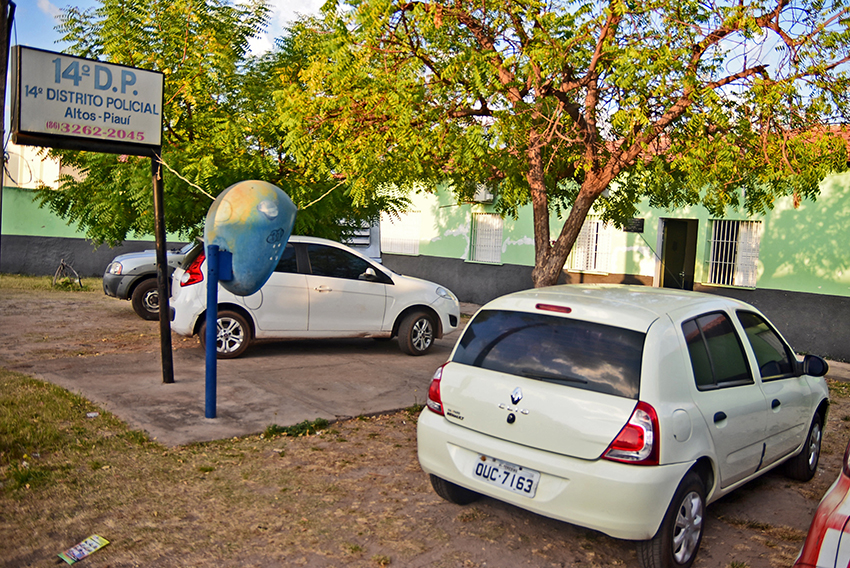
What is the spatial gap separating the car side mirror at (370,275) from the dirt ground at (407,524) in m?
Result: 3.32

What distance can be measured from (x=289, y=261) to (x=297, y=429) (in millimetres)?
3413

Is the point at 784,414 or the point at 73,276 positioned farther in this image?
the point at 73,276

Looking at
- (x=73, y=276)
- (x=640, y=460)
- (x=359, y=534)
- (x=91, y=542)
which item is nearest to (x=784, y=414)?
(x=640, y=460)

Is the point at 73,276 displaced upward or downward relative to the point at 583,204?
downward

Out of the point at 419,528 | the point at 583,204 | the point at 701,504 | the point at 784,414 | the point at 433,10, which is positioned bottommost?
the point at 419,528

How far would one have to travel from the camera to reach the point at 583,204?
811cm

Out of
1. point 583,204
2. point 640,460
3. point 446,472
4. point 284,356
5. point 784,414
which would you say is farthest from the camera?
point 284,356

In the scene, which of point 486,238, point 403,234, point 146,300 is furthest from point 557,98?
point 403,234

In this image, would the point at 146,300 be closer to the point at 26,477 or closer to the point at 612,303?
the point at 26,477

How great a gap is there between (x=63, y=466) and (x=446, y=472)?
9.39ft

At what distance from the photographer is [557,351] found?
13.0ft

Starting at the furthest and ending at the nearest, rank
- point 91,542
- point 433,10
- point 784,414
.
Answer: point 433,10, point 784,414, point 91,542

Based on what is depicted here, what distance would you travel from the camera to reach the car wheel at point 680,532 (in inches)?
142

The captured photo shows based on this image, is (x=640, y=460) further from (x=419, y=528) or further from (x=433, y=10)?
(x=433, y=10)
